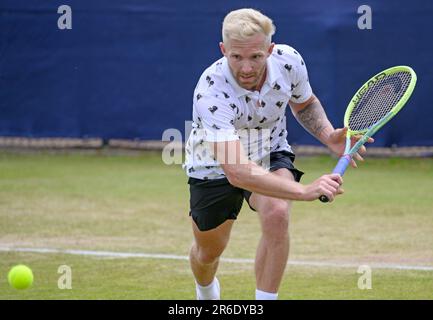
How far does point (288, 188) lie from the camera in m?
4.33

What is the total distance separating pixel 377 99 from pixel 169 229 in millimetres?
3318

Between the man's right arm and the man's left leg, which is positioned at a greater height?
the man's right arm

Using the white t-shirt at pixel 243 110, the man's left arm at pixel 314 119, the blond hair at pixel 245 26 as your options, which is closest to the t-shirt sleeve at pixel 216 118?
the white t-shirt at pixel 243 110

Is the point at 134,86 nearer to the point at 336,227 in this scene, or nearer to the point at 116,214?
the point at 116,214

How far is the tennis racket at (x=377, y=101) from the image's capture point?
489 centimetres

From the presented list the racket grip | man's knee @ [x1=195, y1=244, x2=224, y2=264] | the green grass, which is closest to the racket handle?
the racket grip

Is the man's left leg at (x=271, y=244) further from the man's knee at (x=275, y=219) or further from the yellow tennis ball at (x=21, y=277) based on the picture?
the yellow tennis ball at (x=21, y=277)

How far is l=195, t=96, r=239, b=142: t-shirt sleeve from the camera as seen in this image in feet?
14.9

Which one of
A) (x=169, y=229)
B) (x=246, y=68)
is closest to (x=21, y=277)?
(x=246, y=68)

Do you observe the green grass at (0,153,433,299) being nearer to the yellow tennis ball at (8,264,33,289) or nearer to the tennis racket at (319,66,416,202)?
the yellow tennis ball at (8,264,33,289)

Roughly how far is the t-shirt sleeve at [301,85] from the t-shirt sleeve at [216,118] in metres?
0.51

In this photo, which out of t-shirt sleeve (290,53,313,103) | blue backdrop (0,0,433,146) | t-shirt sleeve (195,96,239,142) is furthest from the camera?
blue backdrop (0,0,433,146)
